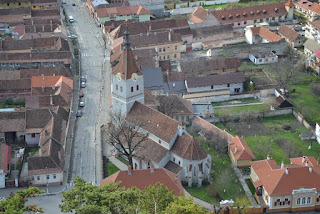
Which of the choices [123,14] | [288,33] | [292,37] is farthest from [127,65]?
[123,14]

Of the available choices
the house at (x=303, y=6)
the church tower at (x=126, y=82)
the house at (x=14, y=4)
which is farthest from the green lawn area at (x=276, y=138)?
the house at (x=14, y=4)

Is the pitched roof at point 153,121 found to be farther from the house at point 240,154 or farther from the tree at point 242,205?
the tree at point 242,205

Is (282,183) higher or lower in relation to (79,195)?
lower

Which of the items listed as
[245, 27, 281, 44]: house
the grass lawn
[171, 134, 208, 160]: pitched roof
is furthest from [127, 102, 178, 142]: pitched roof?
[245, 27, 281, 44]: house

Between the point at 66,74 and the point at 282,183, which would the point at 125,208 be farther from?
the point at 66,74

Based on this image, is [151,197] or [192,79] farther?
[192,79]

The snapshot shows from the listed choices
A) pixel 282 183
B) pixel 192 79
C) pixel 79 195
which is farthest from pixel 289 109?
pixel 79 195
